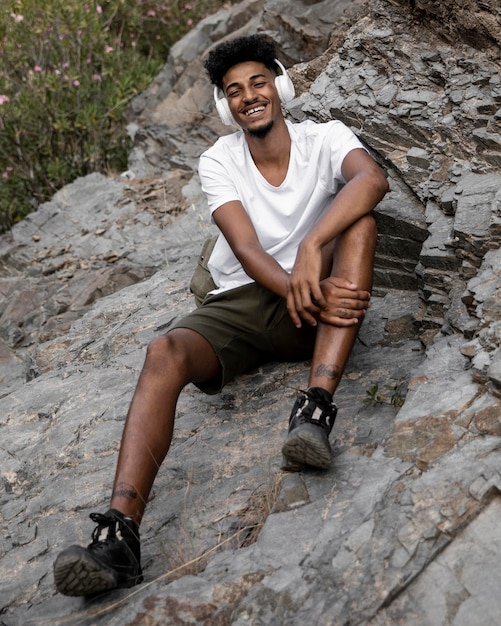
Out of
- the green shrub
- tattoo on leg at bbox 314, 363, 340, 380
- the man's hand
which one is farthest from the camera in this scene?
the green shrub

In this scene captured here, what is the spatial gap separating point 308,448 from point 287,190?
1512 millimetres

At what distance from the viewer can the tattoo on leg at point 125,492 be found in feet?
10.2

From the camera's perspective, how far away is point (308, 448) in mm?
3043

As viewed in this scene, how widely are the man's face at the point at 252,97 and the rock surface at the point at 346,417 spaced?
3.39ft

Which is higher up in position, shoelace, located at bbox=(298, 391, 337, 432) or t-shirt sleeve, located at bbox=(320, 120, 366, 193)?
t-shirt sleeve, located at bbox=(320, 120, 366, 193)

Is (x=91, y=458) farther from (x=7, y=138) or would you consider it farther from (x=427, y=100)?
(x=7, y=138)

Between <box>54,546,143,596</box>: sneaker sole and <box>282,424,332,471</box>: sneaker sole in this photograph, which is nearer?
<box>54,546,143,596</box>: sneaker sole

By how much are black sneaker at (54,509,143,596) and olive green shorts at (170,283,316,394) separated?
1.03 m

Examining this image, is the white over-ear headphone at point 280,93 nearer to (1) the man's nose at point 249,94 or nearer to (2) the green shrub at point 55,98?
(1) the man's nose at point 249,94

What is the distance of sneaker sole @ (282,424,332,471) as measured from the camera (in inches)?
119

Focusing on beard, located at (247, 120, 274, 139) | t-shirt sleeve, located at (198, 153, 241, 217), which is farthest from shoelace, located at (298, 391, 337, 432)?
beard, located at (247, 120, 274, 139)

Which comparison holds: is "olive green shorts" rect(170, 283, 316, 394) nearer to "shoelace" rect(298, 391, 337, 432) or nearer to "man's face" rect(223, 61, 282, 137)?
"shoelace" rect(298, 391, 337, 432)

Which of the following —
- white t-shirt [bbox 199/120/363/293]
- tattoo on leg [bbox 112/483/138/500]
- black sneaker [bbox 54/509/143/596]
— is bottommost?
black sneaker [bbox 54/509/143/596]

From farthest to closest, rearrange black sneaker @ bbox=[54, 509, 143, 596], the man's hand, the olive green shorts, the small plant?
the olive green shorts, the small plant, the man's hand, black sneaker @ bbox=[54, 509, 143, 596]
